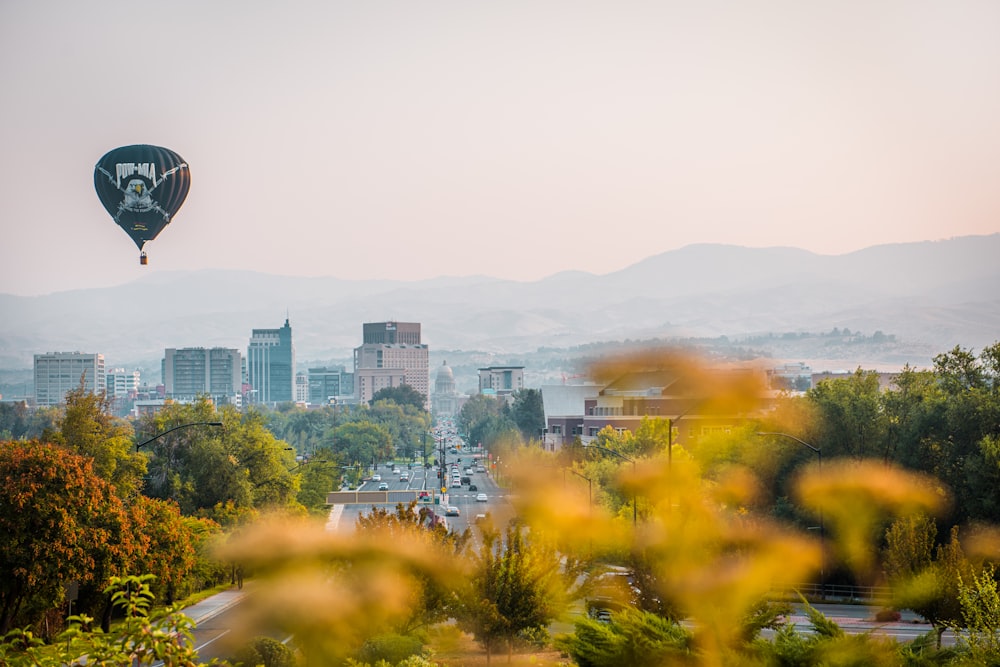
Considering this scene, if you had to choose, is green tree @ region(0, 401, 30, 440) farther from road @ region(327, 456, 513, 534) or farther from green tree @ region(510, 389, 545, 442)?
green tree @ region(510, 389, 545, 442)

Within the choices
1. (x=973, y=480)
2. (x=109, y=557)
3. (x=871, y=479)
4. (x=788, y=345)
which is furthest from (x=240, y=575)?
(x=788, y=345)

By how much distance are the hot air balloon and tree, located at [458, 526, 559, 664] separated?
3671 centimetres

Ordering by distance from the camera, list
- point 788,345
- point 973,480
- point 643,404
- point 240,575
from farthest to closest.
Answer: point 788,345 → point 643,404 → point 973,480 → point 240,575

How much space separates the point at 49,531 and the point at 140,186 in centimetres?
3312

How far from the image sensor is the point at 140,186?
207 feet

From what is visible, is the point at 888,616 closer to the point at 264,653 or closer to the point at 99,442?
the point at 264,653

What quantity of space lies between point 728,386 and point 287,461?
3763cm

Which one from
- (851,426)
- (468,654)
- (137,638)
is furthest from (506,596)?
(851,426)

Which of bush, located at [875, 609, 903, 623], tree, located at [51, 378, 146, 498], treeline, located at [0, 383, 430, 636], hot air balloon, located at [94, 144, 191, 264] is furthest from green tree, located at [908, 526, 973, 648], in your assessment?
hot air balloon, located at [94, 144, 191, 264]

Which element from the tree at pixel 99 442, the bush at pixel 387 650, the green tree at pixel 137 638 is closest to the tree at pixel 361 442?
the tree at pixel 99 442

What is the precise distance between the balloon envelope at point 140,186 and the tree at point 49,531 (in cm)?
2994

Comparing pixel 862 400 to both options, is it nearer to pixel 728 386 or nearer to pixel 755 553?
pixel 728 386

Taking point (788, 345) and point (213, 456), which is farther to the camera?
point (788, 345)

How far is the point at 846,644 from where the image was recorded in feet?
71.2
